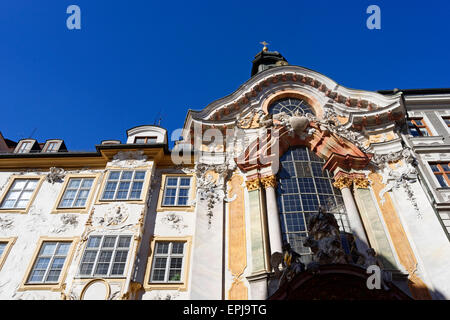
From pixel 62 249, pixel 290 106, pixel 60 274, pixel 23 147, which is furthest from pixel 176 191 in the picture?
pixel 23 147

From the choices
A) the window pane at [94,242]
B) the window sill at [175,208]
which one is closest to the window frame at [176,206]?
the window sill at [175,208]

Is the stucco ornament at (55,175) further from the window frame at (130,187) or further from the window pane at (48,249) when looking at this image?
the window pane at (48,249)

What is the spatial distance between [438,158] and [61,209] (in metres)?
21.3

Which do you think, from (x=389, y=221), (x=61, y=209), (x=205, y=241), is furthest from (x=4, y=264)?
(x=389, y=221)

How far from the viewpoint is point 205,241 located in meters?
14.9

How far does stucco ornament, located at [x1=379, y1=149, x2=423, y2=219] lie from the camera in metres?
16.4

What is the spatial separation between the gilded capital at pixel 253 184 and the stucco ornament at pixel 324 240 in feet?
11.9

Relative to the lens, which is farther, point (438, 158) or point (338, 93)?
point (338, 93)

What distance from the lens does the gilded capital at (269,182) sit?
666 inches

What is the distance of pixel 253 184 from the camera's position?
56.1 feet

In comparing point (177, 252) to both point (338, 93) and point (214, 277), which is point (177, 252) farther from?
point (338, 93)

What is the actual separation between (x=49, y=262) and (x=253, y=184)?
1059 centimetres

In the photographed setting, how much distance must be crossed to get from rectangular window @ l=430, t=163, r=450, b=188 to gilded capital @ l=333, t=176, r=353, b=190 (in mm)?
5132

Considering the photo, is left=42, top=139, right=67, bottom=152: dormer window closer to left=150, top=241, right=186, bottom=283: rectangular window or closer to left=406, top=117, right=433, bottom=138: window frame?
left=150, top=241, right=186, bottom=283: rectangular window
